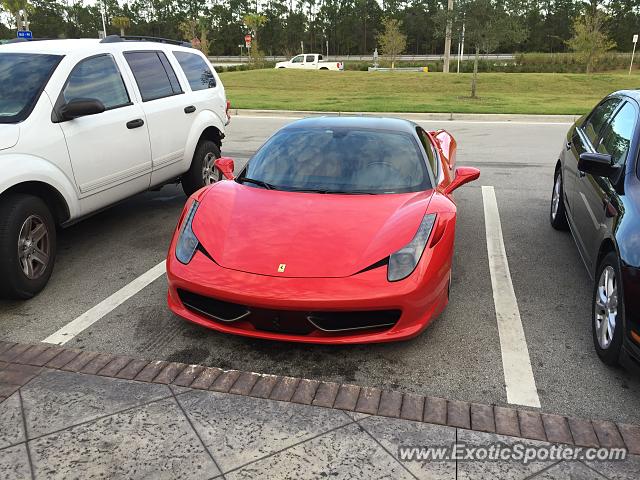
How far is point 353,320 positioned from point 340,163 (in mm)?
1553

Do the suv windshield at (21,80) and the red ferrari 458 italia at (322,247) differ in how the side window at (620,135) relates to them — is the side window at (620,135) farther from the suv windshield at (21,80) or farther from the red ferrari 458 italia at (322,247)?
the suv windshield at (21,80)

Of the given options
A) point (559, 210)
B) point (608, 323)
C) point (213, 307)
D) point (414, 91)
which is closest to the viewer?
point (608, 323)

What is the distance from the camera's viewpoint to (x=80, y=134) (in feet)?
15.2

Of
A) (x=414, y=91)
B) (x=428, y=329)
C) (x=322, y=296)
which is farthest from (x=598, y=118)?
(x=414, y=91)

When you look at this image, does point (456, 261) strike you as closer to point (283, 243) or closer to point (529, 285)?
point (529, 285)

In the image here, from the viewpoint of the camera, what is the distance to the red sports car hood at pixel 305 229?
3299 mm

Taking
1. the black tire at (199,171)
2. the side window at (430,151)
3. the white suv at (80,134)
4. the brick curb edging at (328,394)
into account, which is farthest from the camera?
the black tire at (199,171)

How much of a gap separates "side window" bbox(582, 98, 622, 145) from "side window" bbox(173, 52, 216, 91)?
4367 millimetres

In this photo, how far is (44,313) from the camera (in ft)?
13.0

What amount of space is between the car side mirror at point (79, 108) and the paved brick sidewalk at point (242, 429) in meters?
2.19

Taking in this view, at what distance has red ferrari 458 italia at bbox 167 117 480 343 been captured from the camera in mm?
3154

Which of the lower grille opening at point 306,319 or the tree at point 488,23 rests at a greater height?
the tree at point 488,23

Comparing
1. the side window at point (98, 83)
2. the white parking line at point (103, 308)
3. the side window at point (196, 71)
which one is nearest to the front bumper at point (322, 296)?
the white parking line at point (103, 308)

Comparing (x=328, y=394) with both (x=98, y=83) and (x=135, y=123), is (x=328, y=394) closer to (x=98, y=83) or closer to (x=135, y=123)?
(x=135, y=123)
